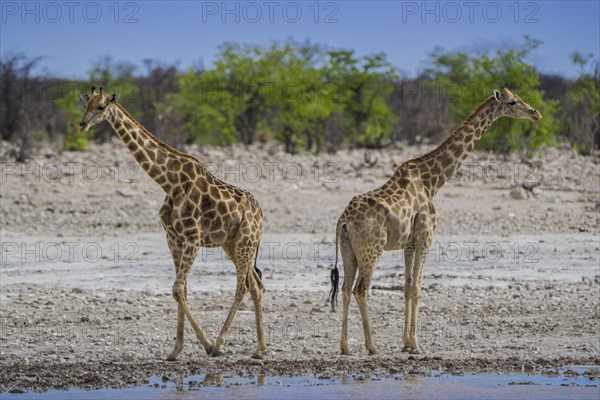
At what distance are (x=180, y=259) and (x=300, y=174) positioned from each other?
1331 cm

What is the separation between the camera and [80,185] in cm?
2000

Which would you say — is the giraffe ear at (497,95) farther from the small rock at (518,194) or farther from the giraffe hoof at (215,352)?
the small rock at (518,194)

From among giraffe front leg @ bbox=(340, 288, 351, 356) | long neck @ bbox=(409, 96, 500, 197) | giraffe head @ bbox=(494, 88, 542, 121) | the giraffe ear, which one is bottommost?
giraffe front leg @ bbox=(340, 288, 351, 356)

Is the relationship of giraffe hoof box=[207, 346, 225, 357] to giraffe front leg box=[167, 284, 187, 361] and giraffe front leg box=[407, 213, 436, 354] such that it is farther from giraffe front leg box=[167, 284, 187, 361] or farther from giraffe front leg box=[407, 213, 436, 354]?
giraffe front leg box=[407, 213, 436, 354]

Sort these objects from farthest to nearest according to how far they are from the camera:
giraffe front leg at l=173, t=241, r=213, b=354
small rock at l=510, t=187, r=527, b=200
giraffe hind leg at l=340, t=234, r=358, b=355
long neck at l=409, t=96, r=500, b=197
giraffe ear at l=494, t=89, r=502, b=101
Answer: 1. small rock at l=510, t=187, r=527, b=200
2. giraffe ear at l=494, t=89, r=502, b=101
3. long neck at l=409, t=96, r=500, b=197
4. giraffe hind leg at l=340, t=234, r=358, b=355
5. giraffe front leg at l=173, t=241, r=213, b=354

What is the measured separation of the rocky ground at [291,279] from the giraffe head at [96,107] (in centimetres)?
191

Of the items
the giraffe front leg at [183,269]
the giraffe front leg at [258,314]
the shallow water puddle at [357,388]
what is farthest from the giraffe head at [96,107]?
the shallow water puddle at [357,388]

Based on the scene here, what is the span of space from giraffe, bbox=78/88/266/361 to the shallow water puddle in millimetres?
758

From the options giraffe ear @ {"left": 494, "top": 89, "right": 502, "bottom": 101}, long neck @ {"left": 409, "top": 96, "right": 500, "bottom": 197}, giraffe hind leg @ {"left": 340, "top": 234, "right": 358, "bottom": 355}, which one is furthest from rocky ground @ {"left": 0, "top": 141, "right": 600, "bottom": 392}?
giraffe ear @ {"left": 494, "top": 89, "right": 502, "bottom": 101}

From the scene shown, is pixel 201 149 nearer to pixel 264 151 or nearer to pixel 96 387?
pixel 264 151

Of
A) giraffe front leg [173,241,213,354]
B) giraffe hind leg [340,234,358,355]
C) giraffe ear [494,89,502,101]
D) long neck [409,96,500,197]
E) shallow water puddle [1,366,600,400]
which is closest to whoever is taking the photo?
shallow water puddle [1,366,600,400]

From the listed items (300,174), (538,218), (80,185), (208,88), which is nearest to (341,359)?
(538,218)

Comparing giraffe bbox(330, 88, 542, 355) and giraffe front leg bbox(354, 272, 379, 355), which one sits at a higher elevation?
giraffe bbox(330, 88, 542, 355)

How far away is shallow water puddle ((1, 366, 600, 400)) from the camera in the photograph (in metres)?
7.94
